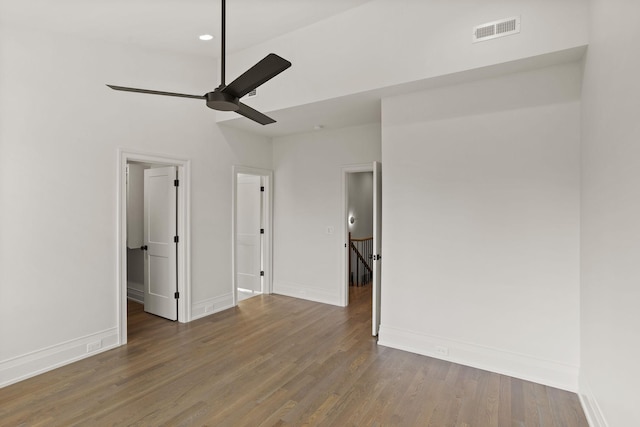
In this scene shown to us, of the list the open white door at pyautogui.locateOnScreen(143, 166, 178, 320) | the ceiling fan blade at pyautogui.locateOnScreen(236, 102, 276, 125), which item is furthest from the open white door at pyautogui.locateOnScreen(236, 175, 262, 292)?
the ceiling fan blade at pyautogui.locateOnScreen(236, 102, 276, 125)

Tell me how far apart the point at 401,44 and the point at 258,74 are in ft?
6.50

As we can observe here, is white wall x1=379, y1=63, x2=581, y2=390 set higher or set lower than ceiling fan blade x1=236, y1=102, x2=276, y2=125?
lower

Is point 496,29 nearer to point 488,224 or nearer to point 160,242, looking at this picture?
point 488,224

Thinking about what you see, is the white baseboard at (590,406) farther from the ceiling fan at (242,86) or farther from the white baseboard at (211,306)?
the white baseboard at (211,306)

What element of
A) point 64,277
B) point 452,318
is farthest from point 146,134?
point 452,318

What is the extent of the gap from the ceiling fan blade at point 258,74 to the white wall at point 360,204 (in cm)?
498

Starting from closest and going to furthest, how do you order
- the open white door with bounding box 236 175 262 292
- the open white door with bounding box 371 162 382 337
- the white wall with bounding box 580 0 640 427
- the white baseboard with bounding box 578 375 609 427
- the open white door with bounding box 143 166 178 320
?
1. the white wall with bounding box 580 0 640 427
2. the white baseboard with bounding box 578 375 609 427
3. the open white door with bounding box 371 162 382 337
4. the open white door with bounding box 143 166 178 320
5. the open white door with bounding box 236 175 262 292

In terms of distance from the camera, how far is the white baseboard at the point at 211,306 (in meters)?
4.69

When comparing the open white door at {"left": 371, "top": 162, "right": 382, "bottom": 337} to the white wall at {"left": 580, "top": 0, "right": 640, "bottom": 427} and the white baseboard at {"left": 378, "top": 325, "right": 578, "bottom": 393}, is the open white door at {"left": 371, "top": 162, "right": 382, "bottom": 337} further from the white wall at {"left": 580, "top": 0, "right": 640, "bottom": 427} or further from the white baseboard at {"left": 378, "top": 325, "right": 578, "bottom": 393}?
the white wall at {"left": 580, "top": 0, "right": 640, "bottom": 427}

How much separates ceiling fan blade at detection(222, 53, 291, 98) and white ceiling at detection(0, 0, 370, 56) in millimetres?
1612

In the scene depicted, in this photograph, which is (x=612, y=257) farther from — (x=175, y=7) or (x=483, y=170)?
(x=175, y=7)

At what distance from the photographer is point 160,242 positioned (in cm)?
476

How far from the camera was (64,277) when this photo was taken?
3336mm

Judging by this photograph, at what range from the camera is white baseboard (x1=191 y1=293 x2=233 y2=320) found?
15.4 feet
